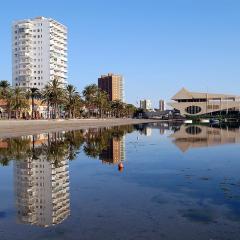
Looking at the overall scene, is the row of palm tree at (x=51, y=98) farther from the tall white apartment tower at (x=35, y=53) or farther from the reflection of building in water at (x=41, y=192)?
the reflection of building in water at (x=41, y=192)

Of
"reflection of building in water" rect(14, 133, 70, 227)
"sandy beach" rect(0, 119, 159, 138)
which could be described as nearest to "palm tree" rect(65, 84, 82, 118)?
"sandy beach" rect(0, 119, 159, 138)

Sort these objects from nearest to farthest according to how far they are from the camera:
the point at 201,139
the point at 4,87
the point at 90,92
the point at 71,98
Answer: the point at 201,139, the point at 4,87, the point at 71,98, the point at 90,92

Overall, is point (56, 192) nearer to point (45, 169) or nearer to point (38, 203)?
point (38, 203)

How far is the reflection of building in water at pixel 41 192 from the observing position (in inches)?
482

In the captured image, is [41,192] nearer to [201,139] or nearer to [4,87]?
[201,139]

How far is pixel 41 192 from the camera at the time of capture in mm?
15938

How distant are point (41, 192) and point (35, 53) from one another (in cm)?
18804

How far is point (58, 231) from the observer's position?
10656mm

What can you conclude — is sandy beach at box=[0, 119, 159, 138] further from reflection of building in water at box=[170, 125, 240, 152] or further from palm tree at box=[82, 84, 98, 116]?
palm tree at box=[82, 84, 98, 116]

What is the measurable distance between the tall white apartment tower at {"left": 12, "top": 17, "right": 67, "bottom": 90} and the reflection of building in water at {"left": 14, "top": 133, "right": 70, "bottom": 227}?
565 feet

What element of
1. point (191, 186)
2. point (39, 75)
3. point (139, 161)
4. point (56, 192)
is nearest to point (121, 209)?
point (56, 192)

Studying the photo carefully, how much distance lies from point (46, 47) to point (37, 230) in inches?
7527

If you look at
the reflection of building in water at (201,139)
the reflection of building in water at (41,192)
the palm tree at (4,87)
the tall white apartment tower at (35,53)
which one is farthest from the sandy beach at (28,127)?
the tall white apartment tower at (35,53)

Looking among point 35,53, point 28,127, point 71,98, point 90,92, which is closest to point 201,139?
point 28,127
